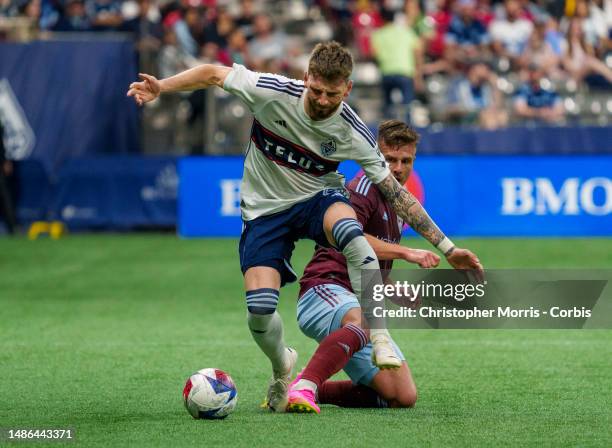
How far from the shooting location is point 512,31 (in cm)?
2128

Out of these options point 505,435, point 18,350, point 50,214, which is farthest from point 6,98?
point 505,435

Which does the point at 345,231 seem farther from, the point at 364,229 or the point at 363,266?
the point at 364,229

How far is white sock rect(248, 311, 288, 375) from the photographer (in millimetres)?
6723

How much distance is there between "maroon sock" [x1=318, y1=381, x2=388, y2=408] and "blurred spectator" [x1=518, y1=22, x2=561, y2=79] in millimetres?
13403

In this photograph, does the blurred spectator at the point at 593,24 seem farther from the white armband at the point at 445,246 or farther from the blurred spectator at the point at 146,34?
the white armband at the point at 445,246

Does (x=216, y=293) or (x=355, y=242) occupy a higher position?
(x=355, y=242)

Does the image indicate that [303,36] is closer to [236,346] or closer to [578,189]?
[578,189]

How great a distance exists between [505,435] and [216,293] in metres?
7.27

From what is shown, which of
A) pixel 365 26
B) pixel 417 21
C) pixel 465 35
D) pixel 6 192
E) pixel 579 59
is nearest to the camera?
pixel 6 192

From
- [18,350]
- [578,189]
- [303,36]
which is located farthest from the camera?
[303,36]

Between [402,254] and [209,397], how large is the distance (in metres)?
1.23

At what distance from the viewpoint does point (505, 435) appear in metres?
6.09

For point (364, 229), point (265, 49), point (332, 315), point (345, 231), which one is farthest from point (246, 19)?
point (345, 231)

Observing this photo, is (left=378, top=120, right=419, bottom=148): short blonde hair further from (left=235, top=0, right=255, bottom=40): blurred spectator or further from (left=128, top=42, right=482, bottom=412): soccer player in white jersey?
(left=235, top=0, right=255, bottom=40): blurred spectator
